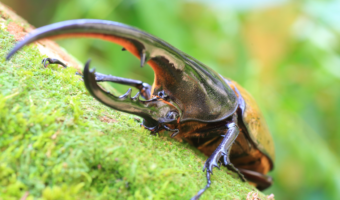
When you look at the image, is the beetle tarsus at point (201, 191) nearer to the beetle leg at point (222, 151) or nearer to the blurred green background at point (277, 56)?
the beetle leg at point (222, 151)

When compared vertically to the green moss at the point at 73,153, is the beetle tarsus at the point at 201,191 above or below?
below

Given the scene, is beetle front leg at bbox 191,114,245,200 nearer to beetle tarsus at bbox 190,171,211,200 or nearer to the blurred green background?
beetle tarsus at bbox 190,171,211,200

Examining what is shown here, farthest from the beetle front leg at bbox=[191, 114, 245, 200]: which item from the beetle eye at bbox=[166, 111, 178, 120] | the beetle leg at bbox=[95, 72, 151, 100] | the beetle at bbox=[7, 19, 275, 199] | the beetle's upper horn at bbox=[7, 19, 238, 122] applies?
the beetle leg at bbox=[95, 72, 151, 100]

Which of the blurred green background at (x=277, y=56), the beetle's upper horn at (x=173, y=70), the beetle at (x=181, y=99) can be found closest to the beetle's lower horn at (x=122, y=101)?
the beetle at (x=181, y=99)

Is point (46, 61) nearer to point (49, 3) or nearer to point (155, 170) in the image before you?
point (155, 170)

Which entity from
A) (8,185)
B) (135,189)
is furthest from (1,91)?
(135,189)

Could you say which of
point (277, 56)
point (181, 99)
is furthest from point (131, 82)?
point (277, 56)
